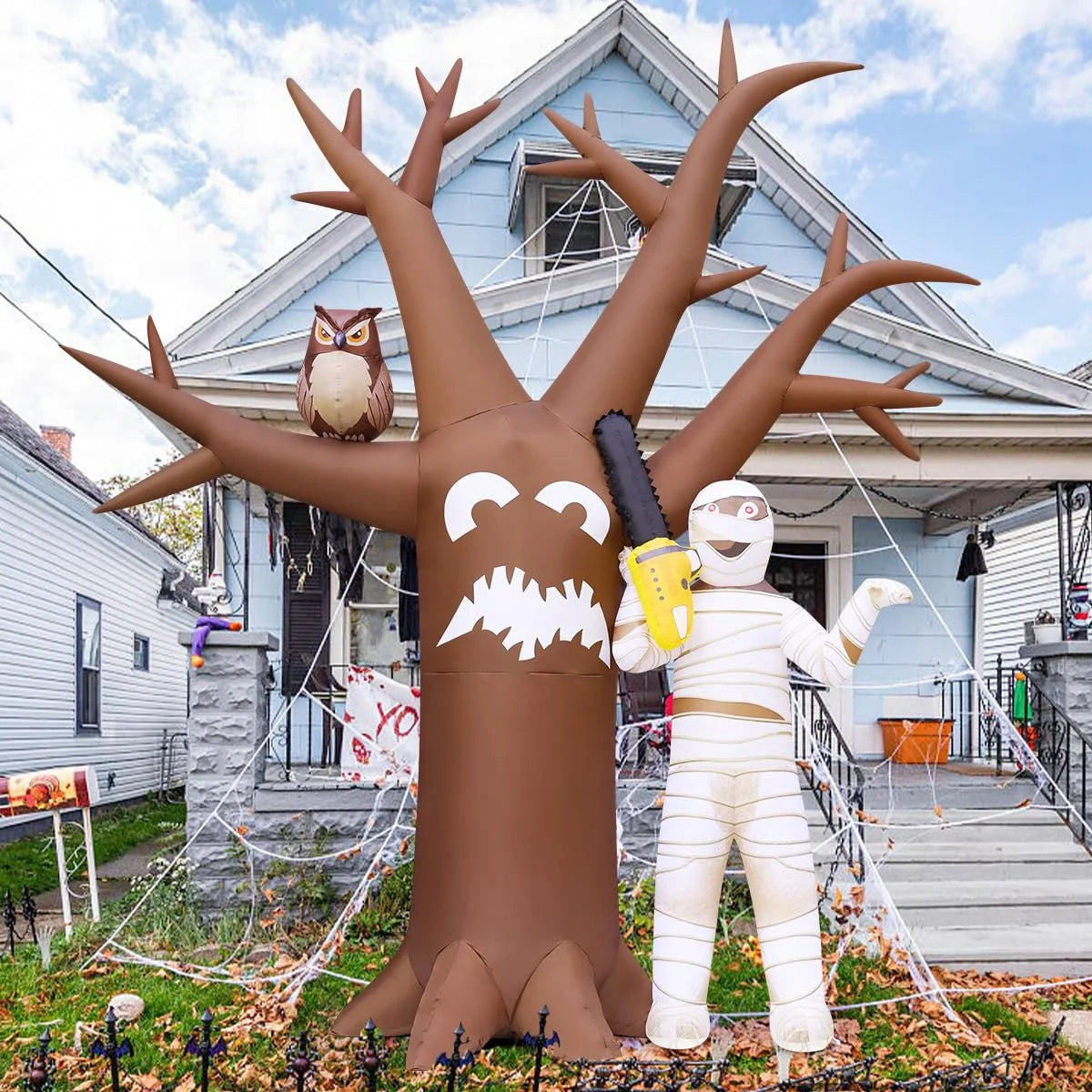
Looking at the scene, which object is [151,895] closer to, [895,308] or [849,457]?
[849,457]

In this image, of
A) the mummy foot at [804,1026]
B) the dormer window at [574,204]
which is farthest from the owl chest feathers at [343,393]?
the dormer window at [574,204]

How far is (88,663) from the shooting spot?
14.3 m

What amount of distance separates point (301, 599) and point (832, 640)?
715 cm

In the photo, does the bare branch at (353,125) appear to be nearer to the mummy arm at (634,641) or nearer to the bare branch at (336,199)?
the bare branch at (336,199)

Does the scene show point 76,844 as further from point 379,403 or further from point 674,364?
point 379,403

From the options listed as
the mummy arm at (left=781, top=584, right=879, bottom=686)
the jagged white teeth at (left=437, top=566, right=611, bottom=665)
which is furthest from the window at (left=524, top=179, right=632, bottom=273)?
the mummy arm at (left=781, top=584, right=879, bottom=686)

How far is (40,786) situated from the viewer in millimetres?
5777

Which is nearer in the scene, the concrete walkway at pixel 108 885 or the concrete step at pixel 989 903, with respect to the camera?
the concrete step at pixel 989 903

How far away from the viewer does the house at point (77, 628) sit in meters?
11.6

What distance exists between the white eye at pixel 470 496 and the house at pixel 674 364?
399 centimetres

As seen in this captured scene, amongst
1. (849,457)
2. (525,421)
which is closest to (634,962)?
(525,421)

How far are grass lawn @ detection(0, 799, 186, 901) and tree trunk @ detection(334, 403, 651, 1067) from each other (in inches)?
225

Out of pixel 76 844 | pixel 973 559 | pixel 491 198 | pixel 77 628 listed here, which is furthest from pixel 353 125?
pixel 77 628

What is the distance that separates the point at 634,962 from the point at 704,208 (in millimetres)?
3046
